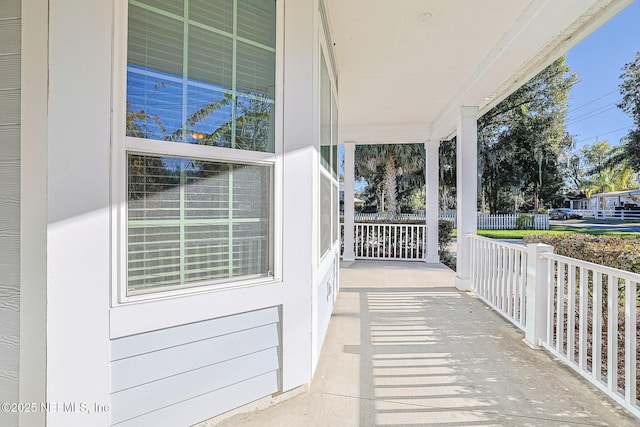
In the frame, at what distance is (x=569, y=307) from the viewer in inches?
97.0

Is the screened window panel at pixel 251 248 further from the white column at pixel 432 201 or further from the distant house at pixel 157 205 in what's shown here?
the white column at pixel 432 201

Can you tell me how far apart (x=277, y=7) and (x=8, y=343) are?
7.12ft

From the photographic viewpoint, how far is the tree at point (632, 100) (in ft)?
29.4

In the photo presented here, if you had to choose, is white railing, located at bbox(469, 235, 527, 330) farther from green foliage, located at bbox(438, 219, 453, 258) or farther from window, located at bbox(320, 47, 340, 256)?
green foliage, located at bbox(438, 219, 453, 258)

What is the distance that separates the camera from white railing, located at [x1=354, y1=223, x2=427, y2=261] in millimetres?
7750

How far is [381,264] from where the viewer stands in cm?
720

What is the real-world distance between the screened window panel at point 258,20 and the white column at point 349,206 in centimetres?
557

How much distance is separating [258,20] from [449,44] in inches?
93.1

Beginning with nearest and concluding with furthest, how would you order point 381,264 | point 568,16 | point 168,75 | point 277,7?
point 168,75, point 277,7, point 568,16, point 381,264

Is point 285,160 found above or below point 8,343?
above

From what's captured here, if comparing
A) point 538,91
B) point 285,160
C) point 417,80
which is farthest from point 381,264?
point 538,91

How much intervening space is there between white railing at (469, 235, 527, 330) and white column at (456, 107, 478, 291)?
142mm

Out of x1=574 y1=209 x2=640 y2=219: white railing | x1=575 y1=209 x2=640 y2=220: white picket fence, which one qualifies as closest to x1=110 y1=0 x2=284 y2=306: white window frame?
x1=575 y1=209 x2=640 y2=220: white picket fence

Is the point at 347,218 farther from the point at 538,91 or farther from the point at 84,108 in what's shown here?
the point at 538,91
